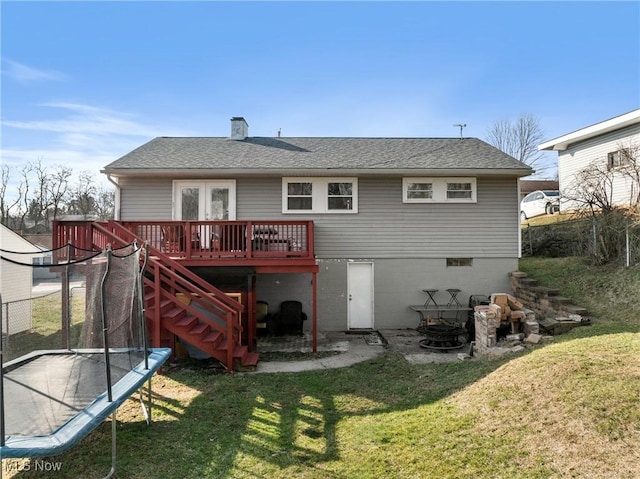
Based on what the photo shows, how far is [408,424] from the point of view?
429 centimetres

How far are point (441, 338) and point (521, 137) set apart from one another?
1186 inches

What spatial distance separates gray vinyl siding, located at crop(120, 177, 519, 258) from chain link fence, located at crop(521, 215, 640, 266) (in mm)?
1910

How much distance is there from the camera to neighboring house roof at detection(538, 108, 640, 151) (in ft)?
43.5

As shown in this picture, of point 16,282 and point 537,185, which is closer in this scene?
point 16,282

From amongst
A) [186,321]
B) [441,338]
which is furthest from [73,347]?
[441,338]

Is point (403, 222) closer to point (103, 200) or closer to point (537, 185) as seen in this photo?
point (537, 185)

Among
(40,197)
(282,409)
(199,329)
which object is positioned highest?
(40,197)

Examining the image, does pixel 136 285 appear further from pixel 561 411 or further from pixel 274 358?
pixel 561 411

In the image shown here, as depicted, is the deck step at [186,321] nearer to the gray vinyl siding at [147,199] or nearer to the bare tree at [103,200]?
the gray vinyl siding at [147,199]

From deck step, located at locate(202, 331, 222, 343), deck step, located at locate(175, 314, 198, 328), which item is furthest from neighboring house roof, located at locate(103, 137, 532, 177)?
deck step, located at locate(202, 331, 222, 343)

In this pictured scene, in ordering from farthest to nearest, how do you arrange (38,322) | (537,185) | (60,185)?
(60,185) < (537,185) < (38,322)

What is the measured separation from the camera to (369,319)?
10.1m

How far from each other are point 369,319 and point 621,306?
Answer: 5.63m

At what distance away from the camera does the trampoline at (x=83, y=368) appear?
305 centimetres
